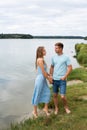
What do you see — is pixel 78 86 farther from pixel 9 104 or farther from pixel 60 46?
pixel 60 46

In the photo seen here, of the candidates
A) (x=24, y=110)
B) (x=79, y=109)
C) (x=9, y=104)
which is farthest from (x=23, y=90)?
(x=79, y=109)

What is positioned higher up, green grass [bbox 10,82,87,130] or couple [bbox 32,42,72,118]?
couple [bbox 32,42,72,118]

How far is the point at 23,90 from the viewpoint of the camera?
20.4 m

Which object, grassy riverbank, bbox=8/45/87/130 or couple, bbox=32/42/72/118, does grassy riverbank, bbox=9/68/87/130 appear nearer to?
grassy riverbank, bbox=8/45/87/130

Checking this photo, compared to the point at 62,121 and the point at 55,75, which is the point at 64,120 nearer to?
the point at 62,121

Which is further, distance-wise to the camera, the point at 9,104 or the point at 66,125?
the point at 9,104

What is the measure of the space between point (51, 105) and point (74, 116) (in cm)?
180

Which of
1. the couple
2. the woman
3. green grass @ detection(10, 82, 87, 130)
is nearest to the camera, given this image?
green grass @ detection(10, 82, 87, 130)

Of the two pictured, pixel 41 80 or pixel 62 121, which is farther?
pixel 41 80

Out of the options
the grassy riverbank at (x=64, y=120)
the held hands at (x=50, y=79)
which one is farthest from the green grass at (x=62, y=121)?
the held hands at (x=50, y=79)

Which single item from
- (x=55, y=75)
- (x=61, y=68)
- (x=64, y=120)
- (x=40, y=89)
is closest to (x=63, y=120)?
(x=64, y=120)

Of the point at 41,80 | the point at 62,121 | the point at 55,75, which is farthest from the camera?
the point at 55,75

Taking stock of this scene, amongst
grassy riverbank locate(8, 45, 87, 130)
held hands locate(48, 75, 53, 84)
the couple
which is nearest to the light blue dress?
the couple

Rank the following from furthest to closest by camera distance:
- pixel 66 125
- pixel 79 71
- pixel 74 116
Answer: pixel 79 71 < pixel 74 116 < pixel 66 125
